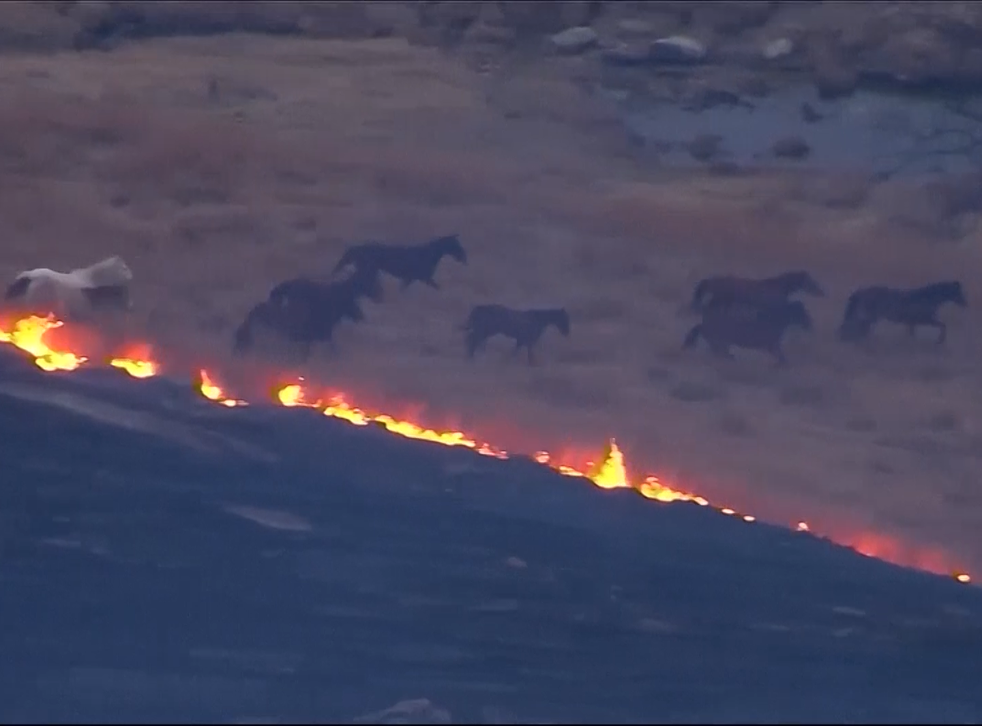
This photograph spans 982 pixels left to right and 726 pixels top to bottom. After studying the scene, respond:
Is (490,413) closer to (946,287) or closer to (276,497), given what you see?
(276,497)

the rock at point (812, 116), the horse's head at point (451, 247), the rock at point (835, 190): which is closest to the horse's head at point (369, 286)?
the horse's head at point (451, 247)

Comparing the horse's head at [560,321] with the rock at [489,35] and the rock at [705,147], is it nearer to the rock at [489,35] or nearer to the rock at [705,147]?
the rock at [705,147]

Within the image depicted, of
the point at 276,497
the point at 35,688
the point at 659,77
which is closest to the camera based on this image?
the point at 35,688

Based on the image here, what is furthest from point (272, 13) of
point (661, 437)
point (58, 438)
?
point (661, 437)

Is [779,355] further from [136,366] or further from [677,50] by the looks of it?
[136,366]

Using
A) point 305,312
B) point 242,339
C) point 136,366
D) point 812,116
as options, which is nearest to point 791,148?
point 812,116
